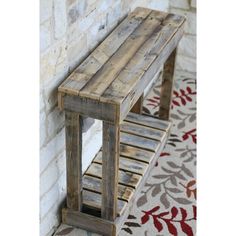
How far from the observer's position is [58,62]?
2.13 metres

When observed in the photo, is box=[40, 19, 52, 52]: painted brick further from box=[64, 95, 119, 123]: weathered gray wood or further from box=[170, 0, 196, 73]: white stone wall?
box=[170, 0, 196, 73]: white stone wall

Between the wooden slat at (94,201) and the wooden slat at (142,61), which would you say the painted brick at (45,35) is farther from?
the wooden slat at (94,201)

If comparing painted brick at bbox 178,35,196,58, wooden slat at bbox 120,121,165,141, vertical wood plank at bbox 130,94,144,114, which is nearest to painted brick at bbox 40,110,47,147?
wooden slat at bbox 120,121,165,141

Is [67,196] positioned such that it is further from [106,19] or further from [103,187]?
[106,19]

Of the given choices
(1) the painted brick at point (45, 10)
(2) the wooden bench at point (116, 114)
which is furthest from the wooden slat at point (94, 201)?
(1) the painted brick at point (45, 10)

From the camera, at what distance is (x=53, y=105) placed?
217 centimetres

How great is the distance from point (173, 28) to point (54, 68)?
2.40 ft

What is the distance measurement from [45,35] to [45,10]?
87mm

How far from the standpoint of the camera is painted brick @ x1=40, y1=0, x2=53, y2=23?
1922 millimetres

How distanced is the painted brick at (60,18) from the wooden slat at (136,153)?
2.62 ft

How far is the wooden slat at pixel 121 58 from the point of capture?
212 centimetres

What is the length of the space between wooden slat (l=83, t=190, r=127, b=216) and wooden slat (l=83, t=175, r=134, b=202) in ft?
0.08

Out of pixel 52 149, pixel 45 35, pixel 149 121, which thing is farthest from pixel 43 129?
pixel 149 121

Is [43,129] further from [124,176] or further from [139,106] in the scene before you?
[139,106]
